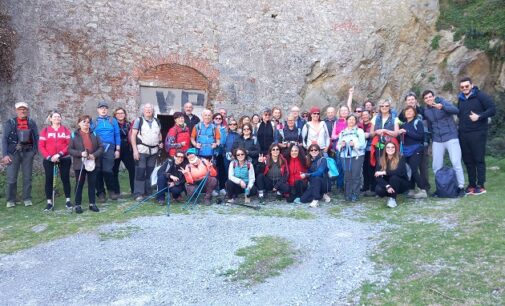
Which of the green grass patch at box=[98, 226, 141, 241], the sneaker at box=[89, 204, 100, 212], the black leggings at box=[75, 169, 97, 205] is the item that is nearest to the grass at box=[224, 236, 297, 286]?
the green grass patch at box=[98, 226, 141, 241]

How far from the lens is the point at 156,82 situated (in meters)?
11.5

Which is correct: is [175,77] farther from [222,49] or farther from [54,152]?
[54,152]

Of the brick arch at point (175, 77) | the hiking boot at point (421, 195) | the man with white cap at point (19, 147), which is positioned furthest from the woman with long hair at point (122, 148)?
the hiking boot at point (421, 195)

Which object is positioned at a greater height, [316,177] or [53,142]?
[53,142]

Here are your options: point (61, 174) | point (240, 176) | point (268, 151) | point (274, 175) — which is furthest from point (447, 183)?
point (61, 174)

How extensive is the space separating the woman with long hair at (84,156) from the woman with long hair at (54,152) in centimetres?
30

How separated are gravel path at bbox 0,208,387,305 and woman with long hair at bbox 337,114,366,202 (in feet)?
4.95

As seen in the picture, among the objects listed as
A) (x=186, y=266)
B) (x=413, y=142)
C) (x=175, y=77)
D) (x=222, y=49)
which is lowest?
(x=186, y=266)

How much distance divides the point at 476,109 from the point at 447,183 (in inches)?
49.3

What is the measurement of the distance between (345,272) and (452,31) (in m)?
10.3

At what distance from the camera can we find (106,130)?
8.01 metres

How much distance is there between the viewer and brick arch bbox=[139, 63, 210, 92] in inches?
452

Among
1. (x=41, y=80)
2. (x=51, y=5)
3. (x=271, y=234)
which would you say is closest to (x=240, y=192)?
(x=271, y=234)

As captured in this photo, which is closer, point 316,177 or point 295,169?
point 316,177
